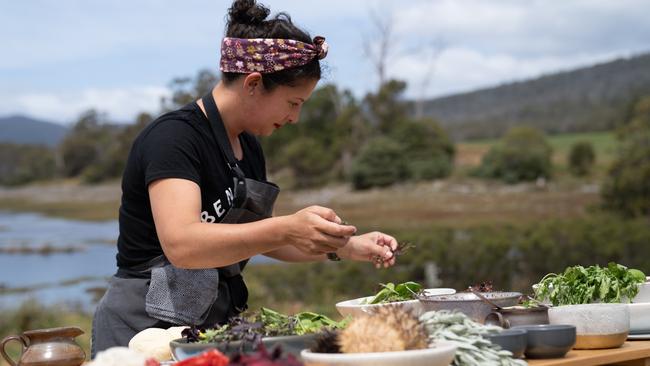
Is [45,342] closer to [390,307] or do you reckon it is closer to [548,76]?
[390,307]

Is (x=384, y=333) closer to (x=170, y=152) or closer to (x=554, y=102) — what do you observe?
(x=170, y=152)

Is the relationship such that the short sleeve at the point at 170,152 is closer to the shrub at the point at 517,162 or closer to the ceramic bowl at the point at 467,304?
the ceramic bowl at the point at 467,304

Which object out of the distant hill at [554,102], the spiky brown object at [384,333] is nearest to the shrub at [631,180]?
the spiky brown object at [384,333]

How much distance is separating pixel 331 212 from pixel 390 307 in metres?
0.44

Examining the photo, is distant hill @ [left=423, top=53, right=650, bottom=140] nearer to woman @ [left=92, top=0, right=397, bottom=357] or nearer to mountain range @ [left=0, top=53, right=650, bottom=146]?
mountain range @ [left=0, top=53, right=650, bottom=146]

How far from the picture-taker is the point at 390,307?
8.07 feet

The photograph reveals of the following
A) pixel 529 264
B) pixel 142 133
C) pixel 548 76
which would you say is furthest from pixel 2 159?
pixel 142 133

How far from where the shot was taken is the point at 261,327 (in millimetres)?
2629

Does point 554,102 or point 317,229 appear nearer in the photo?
point 317,229

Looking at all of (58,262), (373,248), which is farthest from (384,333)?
(58,262)

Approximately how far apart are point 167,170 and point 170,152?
95 millimetres

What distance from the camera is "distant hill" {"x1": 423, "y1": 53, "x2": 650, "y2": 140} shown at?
8262 cm

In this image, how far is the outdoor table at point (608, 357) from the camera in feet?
9.05

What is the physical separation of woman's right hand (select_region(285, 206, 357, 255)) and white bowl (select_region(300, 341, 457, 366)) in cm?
52
